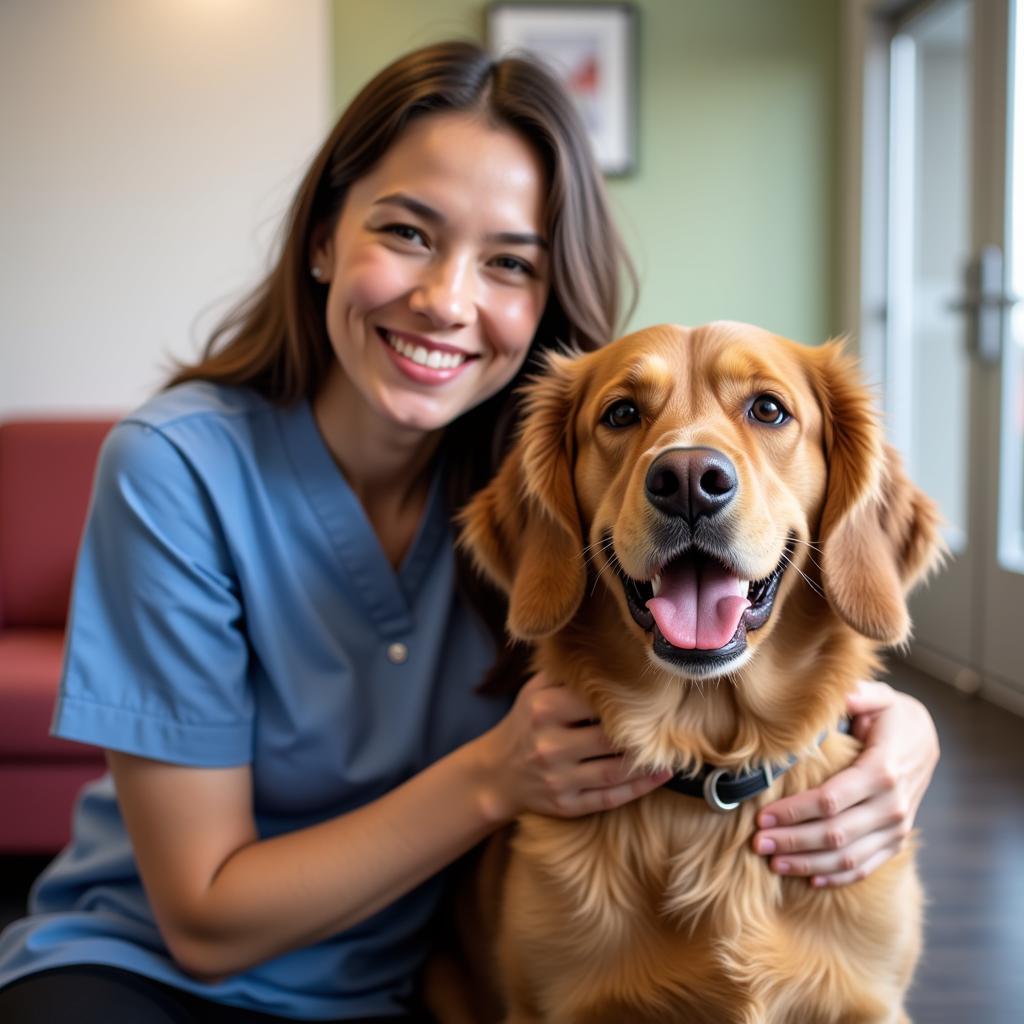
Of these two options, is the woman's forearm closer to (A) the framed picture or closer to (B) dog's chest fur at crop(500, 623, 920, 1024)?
(B) dog's chest fur at crop(500, 623, 920, 1024)

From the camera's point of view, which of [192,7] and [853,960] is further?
[192,7]

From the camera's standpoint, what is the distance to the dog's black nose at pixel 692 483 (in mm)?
1053

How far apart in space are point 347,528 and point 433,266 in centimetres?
35

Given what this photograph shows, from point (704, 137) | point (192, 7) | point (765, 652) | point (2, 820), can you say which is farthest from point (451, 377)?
point (704, 137)

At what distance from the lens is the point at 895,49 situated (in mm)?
4488

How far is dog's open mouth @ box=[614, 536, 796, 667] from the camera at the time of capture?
1079mm

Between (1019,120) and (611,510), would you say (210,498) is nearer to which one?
(611,510)

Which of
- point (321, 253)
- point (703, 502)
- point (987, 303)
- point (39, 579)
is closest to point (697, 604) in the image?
point (703, 502)

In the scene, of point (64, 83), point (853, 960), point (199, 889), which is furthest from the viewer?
point (64, 83)

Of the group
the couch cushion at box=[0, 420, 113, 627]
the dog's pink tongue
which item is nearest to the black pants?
the dog's pink tongue

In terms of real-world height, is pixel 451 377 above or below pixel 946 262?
below

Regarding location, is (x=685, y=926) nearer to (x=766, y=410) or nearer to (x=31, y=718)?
(x=766, y=410)

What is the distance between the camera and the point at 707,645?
1.08m

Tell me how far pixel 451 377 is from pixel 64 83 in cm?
Answer: 334
